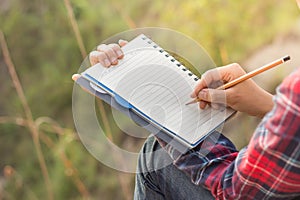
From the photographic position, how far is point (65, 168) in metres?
1.91

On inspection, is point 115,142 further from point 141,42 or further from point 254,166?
point 254,166

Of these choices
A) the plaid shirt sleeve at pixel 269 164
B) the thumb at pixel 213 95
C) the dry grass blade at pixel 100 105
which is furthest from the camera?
the dry grass blade at pixel 100 105

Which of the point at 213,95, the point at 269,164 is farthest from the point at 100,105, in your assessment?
the point at 269,164

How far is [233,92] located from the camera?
1116 millimetres

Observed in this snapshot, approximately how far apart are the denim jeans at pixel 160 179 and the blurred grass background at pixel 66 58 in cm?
66

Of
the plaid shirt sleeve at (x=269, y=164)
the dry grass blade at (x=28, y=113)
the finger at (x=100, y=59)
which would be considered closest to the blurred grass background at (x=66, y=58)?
the dry grass blade at (x=28, y=113)

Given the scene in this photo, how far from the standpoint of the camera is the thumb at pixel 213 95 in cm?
109

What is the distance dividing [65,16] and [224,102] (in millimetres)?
952

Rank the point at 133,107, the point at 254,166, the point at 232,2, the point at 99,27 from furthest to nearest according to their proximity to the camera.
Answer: the point at 99,27
the point at 232,2
the point at 133,107
the point at 254,166

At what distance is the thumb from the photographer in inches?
42.9

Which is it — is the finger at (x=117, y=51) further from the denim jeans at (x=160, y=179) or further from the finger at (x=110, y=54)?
the denim jeans at (x=160, y=179)

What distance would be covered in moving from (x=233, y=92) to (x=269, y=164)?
242 millimetres

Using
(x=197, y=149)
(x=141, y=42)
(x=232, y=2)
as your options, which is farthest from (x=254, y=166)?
(x=232, y=2)

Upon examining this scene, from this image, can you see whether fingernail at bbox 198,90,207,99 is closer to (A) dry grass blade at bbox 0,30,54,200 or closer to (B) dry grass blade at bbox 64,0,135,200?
(B) dry grass blade at bbox 64,0,135,200
